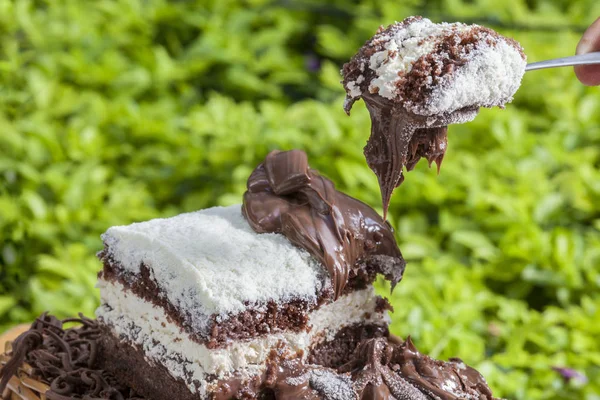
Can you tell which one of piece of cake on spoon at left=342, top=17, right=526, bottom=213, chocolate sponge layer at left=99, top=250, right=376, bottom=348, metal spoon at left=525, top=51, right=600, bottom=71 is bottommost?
chocolate sponge layer at left=99, top=250, right=376, bottom=348

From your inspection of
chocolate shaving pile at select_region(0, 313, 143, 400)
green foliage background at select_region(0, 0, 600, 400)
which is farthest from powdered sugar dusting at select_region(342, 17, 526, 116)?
green foliage background at select_region(0, 0, 600, 400)

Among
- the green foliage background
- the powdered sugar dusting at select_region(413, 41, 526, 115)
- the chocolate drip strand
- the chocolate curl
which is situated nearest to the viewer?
the powdered sugar dusting at select_region(413, 41, 526, 115)

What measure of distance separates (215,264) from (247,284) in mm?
110

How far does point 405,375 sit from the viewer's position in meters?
2.04

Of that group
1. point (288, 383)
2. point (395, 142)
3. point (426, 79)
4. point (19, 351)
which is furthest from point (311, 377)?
point (19, 351)

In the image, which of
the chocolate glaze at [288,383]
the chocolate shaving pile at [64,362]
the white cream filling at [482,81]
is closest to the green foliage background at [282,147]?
the chocolate shaving pile at [64,362]

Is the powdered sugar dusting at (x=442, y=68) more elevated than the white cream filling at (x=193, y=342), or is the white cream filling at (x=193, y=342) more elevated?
the powdered sugar dusting at (x=442, y=68)

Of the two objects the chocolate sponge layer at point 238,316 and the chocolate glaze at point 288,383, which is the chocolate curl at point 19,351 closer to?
the chocolate sponge layer at point 238,316

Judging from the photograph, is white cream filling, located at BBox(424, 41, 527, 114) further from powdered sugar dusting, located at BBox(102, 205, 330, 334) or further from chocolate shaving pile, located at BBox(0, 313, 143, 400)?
chocolate shaving pile, located at BBox(0, 313, 143, 400)

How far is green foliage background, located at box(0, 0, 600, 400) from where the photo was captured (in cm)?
378

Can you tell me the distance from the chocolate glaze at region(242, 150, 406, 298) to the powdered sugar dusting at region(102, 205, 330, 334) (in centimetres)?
4

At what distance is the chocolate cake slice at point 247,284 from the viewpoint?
1864 mm

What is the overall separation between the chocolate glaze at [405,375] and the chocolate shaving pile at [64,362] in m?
0.67

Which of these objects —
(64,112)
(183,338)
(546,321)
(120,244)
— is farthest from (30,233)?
(546,321)
